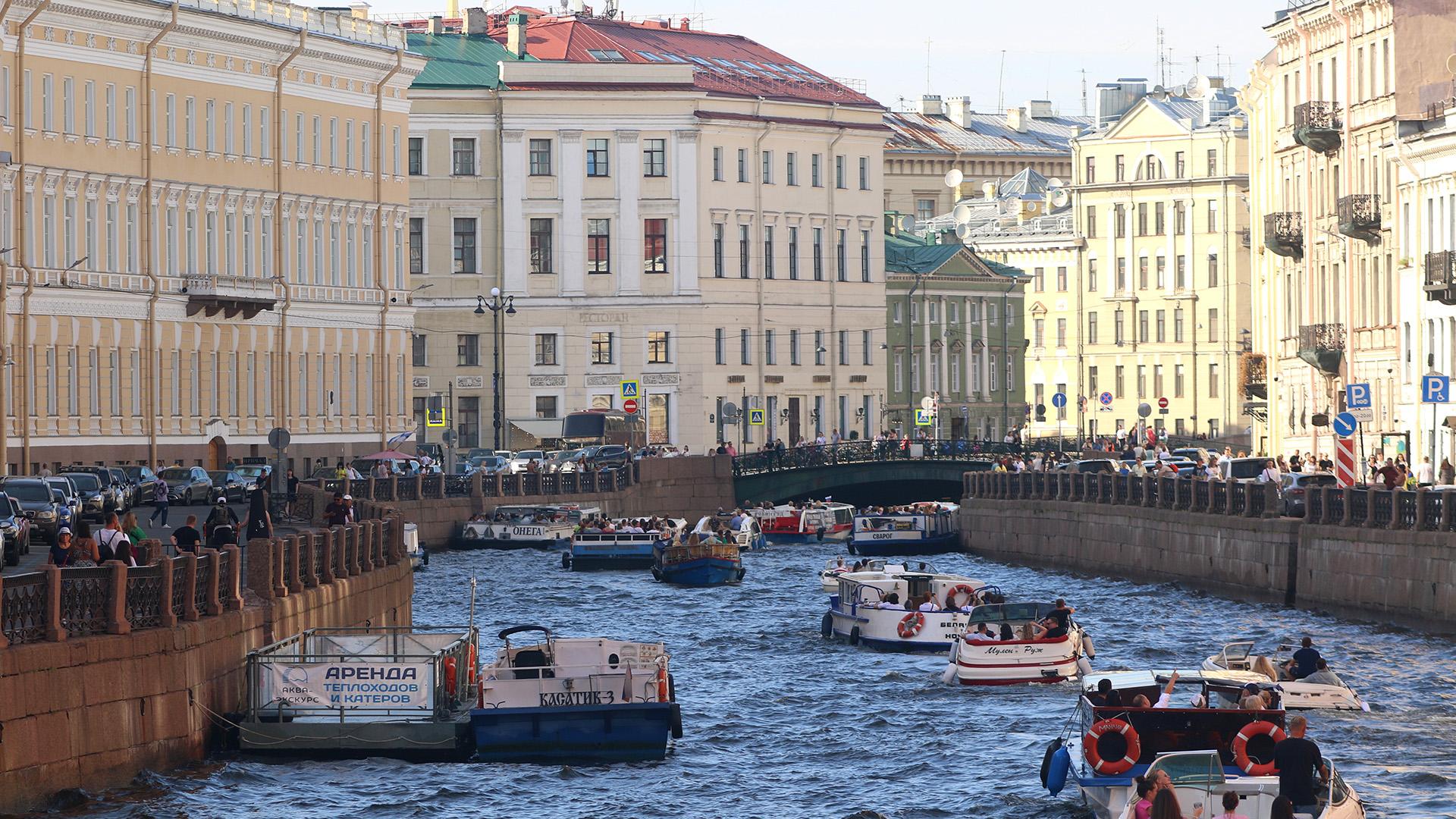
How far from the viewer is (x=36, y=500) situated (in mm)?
55625

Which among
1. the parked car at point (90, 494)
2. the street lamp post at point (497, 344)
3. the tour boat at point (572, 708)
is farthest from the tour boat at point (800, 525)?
the tour boat at point (572, 708)

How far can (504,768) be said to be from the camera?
36.4 meters

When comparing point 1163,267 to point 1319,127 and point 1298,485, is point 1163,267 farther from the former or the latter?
point 1298,485

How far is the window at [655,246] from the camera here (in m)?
112

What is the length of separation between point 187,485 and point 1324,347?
2874 centimetres

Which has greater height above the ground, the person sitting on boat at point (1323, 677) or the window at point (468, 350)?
the window at point (468, 350)

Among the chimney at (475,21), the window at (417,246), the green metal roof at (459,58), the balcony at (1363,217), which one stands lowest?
the balcony at (1363,217)

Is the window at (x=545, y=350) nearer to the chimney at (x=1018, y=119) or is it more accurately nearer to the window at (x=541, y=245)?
the window at (x=541, y=245)

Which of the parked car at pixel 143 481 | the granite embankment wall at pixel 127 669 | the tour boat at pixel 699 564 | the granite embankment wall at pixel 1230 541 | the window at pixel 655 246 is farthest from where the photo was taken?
the window at pixel 655 246

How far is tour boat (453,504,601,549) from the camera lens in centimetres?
8138

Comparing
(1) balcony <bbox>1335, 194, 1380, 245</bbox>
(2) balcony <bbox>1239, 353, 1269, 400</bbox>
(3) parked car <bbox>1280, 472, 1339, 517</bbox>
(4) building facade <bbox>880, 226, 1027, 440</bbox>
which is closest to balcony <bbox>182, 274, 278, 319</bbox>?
(2) balcony <bbox>1239, 353, 1269, 400</bbox>

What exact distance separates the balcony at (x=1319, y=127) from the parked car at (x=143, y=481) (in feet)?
101

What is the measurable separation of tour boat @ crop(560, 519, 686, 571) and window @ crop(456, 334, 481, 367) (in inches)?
1319

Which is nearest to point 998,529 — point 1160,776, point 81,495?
point 81,495
